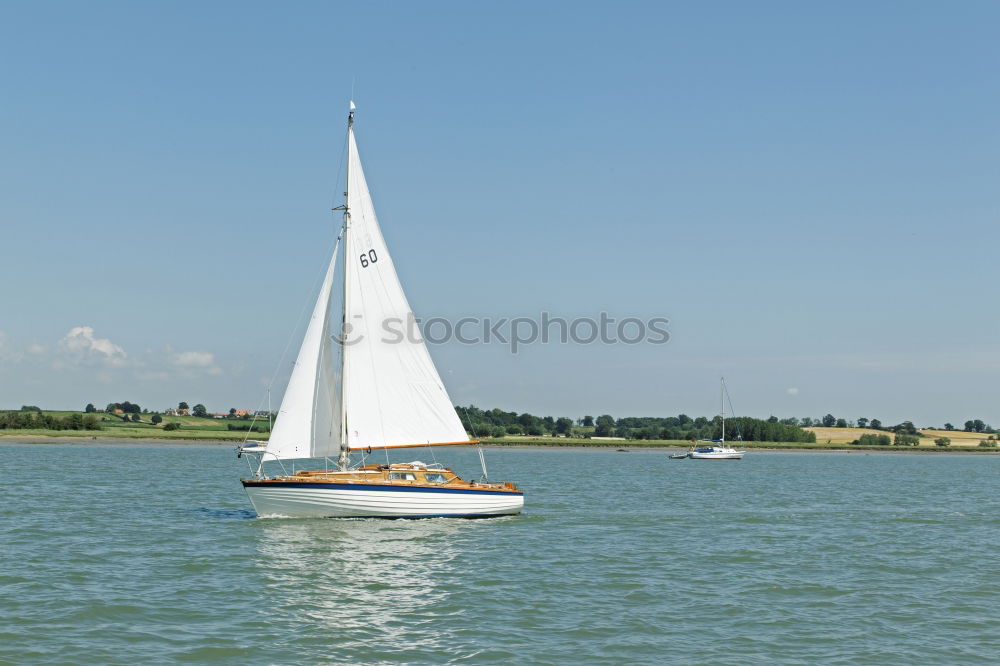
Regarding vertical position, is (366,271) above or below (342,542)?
above

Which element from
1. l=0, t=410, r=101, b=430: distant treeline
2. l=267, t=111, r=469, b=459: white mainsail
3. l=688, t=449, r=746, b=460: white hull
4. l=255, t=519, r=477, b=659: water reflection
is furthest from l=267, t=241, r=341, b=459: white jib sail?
l=0, t=410, r=101, b=430: distant treeline

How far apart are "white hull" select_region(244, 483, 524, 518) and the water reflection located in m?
0.50

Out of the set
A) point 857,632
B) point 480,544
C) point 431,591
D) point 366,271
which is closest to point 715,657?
point 857,632

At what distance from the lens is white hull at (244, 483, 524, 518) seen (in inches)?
1544

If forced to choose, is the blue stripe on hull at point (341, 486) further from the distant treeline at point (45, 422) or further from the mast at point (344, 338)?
the distant treeline at point (45, 422)

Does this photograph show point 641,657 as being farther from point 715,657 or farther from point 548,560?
point 548,560

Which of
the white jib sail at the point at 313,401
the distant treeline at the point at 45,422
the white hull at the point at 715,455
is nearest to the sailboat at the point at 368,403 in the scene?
the white jib sail at the point at 313,401

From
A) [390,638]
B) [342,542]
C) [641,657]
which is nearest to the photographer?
[641,657]

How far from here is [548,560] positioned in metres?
33.4

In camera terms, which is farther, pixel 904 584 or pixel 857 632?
pixel 904 584

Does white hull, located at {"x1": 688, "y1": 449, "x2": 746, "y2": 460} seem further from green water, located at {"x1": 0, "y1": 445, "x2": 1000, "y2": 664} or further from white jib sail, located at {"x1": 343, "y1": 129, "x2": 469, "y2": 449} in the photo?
white jib sail, located at {"x1": 343, "y1": 129, "x2": 469, "y2": 449}

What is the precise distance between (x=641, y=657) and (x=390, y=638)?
5.92m

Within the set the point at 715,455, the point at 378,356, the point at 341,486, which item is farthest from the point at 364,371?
the point at 715,455

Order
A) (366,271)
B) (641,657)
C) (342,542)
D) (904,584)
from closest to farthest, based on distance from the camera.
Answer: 1. (641,657)
2. (904,584)
3. (342,542)
4. (366,271)
